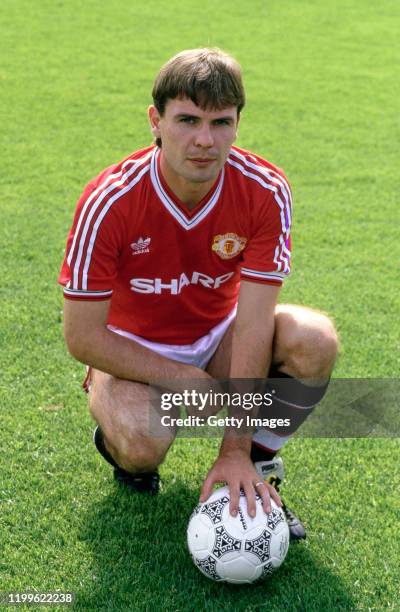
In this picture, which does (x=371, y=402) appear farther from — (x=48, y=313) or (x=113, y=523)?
(x=48, y=313)

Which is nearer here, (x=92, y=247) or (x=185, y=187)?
(x=92, y=247)

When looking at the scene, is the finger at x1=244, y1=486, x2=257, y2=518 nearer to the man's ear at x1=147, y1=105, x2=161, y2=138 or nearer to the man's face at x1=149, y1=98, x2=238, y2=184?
the man's face at x1=149, y1=98, x2=238, y2=184

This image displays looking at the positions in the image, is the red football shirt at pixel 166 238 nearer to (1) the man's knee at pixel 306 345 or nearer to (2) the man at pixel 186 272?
(2) the man at pixel 186 272

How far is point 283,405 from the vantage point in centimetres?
329

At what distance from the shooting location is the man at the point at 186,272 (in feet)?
9.93

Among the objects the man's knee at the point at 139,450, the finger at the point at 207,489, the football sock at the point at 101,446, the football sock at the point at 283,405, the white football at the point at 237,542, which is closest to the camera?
the white football at the point at 237,542

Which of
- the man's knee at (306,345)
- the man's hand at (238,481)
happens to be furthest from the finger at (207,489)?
the man's knee at (306,345)

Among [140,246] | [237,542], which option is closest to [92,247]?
[140,246]

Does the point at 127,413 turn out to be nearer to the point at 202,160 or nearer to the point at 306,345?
the point at 306,345

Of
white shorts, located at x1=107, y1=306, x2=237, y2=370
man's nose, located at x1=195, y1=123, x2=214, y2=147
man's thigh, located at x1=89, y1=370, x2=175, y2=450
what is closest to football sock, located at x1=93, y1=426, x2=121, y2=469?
man's thigh, located at x1=89, y1=370, x2=175, y2=450

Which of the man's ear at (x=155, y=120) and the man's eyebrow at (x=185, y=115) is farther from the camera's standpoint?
the man's ear at (x=155, y=120)

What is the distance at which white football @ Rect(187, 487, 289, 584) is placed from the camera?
9.25 feet

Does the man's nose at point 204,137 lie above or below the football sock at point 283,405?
above

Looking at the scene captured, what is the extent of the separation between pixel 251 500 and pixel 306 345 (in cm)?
64
